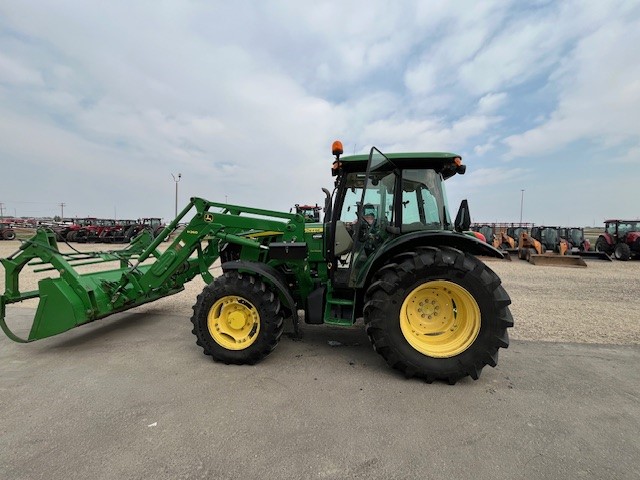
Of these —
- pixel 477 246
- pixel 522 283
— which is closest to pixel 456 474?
pixel 477 246

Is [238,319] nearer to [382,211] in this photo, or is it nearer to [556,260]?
[382,211]

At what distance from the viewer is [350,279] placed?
3.59 metres

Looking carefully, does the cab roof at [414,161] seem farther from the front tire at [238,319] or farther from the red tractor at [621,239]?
the red tractor at [621,239]

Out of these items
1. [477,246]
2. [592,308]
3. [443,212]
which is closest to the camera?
[477,246]

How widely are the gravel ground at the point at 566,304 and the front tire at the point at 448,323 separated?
1.64 m

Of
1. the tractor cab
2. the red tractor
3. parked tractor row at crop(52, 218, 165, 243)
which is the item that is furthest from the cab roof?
parked tractor row at crop(52, 218, 165, 243)

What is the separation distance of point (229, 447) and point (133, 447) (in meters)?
0.63

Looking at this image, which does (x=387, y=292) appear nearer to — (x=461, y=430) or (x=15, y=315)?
(x=461, y=430)

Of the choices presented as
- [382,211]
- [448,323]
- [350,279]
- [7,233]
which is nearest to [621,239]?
[448,323]

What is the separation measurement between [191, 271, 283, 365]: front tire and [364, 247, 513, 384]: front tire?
103cm

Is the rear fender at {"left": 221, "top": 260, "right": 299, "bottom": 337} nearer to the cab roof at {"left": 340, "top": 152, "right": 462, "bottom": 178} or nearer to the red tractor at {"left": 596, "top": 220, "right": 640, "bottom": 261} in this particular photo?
the cab roof at {"left": 340, "top": 152, "right": 462, "bottom": 178}

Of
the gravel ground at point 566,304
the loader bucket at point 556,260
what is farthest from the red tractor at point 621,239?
the gravel ground at point 566,304

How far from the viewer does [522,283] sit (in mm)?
8336

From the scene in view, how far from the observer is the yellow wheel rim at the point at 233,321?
349 cm
